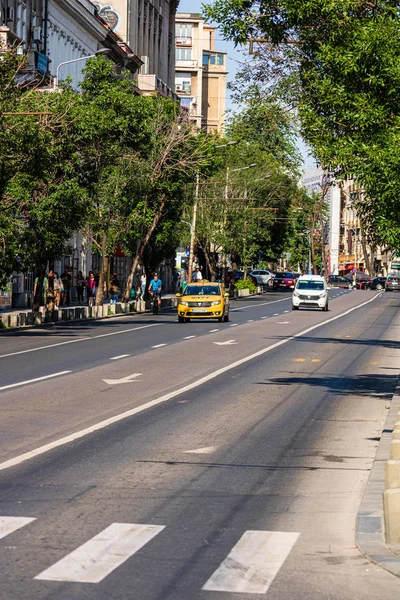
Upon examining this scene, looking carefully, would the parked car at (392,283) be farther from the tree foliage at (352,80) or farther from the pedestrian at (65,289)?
the tree foliage at (352,80)

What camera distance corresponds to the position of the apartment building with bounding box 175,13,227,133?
16812 cm

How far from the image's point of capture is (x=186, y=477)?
11.3 meters

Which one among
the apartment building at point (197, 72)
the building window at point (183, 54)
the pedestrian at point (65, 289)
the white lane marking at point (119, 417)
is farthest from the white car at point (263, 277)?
the white lane marking at point (119, 417)

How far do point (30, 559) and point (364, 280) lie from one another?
130 meters

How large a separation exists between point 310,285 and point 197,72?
106 metres

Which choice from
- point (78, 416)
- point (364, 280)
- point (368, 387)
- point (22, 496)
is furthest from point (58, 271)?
point (364, 280)

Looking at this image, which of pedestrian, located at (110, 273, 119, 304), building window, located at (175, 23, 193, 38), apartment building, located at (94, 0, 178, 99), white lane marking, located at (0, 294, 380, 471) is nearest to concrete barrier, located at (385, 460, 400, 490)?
white lane marking, located at (0, 294, 380, 471)

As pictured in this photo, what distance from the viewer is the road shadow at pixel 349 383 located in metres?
20.3

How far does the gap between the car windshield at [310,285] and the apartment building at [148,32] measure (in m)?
29.2

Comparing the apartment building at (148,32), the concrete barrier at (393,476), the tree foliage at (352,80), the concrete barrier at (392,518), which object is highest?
the apartment building at (148,32)

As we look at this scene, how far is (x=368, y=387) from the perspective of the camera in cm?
2141

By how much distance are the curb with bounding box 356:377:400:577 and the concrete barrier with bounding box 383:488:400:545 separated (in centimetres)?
6

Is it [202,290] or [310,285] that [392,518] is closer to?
[202,290]

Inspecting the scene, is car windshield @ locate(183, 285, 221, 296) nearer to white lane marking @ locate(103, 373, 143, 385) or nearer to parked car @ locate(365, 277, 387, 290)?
white lane marking @ locate(103, 373, 143, 385)
